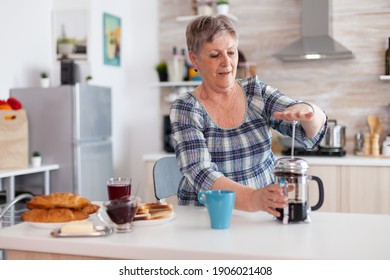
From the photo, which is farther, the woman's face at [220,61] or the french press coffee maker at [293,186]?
the woman's face at [220,61]

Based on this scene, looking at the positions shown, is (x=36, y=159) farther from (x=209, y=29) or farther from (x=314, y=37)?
(x=209, y=29)

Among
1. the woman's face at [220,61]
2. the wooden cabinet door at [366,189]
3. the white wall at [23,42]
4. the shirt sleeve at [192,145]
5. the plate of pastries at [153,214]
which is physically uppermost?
the white wall at [23,42]

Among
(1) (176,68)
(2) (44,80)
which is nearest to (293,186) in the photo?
(2) (44,80)

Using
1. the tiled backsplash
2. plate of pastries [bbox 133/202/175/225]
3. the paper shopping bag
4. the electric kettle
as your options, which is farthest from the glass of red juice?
the tiled backsplash

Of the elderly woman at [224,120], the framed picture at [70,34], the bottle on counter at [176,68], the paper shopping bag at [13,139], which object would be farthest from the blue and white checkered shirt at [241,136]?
the framed picture at [70,34]

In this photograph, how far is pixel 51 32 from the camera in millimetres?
4340

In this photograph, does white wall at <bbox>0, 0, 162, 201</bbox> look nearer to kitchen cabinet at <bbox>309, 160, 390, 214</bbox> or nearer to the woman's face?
kitchen cabinet at <bbox>309, 160, 390, 214</bbox>

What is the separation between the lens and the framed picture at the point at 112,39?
14.7 feet

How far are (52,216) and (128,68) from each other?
3440 mm

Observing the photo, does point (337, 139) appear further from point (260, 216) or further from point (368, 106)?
point (260, 216)

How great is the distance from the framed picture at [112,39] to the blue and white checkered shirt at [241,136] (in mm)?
2684

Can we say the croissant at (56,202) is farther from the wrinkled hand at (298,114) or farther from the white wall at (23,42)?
the white wall at (23,42)

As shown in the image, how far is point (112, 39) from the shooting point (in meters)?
4.55
